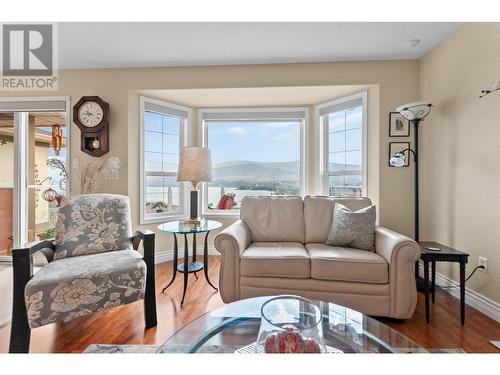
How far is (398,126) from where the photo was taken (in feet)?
8.54

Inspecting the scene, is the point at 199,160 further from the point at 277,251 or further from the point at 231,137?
the point at 231,137

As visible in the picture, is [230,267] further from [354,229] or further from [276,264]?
[354,229]

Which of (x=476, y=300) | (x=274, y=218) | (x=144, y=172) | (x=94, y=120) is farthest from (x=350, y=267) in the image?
(x=94, y=120)

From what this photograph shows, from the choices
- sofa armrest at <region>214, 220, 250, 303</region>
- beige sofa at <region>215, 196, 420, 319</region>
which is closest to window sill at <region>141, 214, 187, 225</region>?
beige sofa at <region>215, 196, 420, 319</region>

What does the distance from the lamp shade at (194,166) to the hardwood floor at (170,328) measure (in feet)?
3.63

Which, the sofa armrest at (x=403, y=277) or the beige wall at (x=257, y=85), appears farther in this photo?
the beige wall at (x=257, y=85)

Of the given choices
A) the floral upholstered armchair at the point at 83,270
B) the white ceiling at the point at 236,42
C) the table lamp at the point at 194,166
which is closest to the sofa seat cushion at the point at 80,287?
the floral upholstered armchair at the point at 83,270

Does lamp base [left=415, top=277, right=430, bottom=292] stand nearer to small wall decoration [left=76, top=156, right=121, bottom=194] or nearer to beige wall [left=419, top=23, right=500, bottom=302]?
beige wall [left=419, top=23, right=500, bottom=302]

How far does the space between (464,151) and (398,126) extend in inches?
27.8

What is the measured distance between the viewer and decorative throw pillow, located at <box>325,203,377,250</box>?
6.61 feet

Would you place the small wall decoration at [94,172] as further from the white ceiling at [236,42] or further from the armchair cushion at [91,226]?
the white ceiling at [236,42]

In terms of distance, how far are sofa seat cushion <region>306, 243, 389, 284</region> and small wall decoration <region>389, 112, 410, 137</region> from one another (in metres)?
1.51

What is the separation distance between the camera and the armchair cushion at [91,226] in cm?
182
